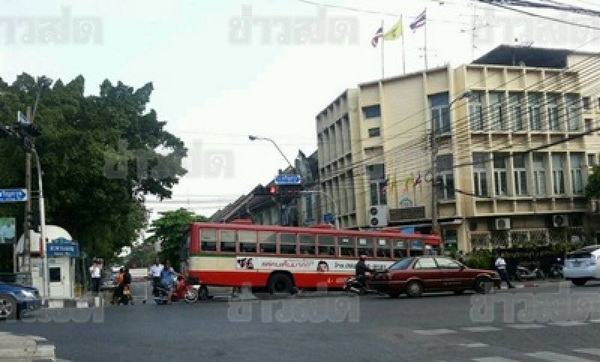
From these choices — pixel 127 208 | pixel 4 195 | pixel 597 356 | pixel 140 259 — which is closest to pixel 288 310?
pixel 597 356

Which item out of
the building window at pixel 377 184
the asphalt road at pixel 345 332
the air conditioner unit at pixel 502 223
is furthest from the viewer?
the building window at pixel 377 184

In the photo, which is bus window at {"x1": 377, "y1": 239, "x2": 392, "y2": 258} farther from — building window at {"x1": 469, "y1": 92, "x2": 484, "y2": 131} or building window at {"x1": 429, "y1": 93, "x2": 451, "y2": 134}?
building window at {"x1": 469, "y1": 92, "x2": 484, "y2": 131}

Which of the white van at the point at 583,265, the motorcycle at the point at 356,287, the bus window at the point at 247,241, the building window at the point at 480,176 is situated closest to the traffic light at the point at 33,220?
the bus window at the point at 247,241

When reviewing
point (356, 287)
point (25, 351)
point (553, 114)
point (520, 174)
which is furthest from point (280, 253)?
point (553, 114)

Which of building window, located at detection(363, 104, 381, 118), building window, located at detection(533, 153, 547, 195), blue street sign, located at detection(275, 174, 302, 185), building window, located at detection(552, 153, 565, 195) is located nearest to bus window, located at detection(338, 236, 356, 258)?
blue street sign, located at detection(275, 174, 302, 185)

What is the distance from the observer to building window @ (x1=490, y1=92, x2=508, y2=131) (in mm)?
40344

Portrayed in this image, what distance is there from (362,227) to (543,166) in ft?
36.5

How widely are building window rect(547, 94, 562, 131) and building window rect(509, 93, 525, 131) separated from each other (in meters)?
1.85

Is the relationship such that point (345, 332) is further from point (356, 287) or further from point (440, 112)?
point (440, 112)

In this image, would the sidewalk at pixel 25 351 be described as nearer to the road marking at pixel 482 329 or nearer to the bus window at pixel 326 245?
the road marking at pixel 482 329

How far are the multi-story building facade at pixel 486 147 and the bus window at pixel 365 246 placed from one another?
28.3ft

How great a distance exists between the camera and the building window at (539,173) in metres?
41.0

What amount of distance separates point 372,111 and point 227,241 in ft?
61.0

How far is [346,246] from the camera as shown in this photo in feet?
94.6
